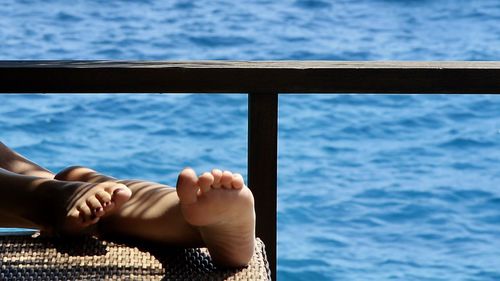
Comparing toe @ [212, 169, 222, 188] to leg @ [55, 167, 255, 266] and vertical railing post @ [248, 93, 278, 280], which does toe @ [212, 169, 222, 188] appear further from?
vertical railing post @ [248, 93, 278, 280]

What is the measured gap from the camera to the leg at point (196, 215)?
4.47 feet

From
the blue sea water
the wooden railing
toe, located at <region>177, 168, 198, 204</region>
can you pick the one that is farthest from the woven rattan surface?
the blue sea water

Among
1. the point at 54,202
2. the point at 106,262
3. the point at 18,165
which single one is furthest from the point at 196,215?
the point at 18,165

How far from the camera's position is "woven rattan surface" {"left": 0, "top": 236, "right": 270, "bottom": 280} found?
1427mm

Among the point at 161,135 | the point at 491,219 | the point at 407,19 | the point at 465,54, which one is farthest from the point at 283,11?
the point at 491,219

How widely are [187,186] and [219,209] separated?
6 centimetres

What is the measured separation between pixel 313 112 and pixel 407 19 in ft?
5.56

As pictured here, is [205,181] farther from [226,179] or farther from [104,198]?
[104,198]

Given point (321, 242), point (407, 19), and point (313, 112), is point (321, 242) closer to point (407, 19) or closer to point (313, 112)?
point (313, 112)

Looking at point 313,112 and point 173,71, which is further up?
point 313,112

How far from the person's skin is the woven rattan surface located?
4 centimetres

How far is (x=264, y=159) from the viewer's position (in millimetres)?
1757

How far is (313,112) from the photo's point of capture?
5.78 m

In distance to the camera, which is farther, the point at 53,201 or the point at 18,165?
the point at 18,165
